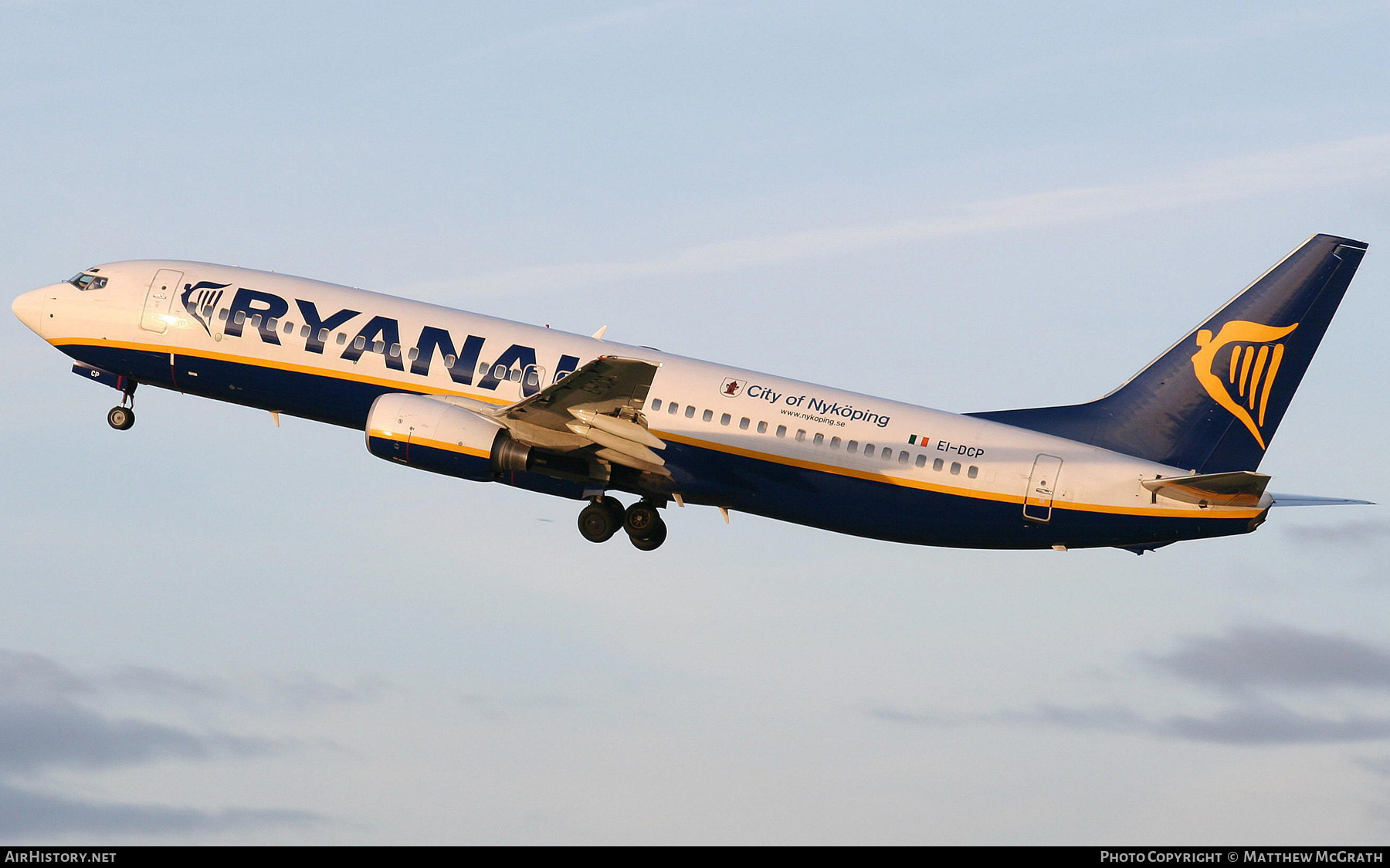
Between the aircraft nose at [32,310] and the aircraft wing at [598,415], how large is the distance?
14.8 m

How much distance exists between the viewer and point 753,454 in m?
39.3

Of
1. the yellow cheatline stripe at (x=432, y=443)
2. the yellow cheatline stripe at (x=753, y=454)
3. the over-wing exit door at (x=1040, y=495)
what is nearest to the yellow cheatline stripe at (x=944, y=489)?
the yellow cheatline stripe at (x=753, y=454)

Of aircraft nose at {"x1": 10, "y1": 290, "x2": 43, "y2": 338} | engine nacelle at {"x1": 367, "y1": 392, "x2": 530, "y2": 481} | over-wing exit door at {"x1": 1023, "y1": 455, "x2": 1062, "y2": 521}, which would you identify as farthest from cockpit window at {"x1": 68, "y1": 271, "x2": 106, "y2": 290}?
over-wing exit door at {"x1": 1023, "y1": 455, "x2": 1062, "y2": 521}

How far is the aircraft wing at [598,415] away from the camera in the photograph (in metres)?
37.3

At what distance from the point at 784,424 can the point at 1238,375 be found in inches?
444

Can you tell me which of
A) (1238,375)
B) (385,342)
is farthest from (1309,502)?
(385,342)

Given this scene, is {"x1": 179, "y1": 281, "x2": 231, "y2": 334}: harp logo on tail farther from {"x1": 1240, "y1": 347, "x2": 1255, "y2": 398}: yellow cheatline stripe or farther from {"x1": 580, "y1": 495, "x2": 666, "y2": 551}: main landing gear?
{"x1": 1240, "y1": 347, "x2": 1255, "y2": 398}: yellow cheatline stripe

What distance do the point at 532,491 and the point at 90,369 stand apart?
43.9ft

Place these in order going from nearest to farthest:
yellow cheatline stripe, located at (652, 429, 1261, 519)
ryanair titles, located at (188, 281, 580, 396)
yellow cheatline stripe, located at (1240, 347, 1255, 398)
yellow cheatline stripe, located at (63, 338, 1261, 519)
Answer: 1. yellow cheatline stripe, located at (652, 429, 1261, 519)
2. yellow cheatline stripe, located at (63, 338, 1261, 519)
3. yellow cheatline stripe, located at (1240, 347, 1255, 398)
4. ryanair titles, located at (188, 281, 580, 396)

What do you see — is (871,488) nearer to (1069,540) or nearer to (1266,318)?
(1069,540)

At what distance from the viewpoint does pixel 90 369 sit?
44.6 metres

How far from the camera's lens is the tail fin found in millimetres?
38656

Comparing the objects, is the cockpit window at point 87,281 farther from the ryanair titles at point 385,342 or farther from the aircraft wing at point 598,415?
the aircraft wing at point 598,415

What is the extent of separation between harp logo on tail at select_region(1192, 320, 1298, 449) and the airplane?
5cm
